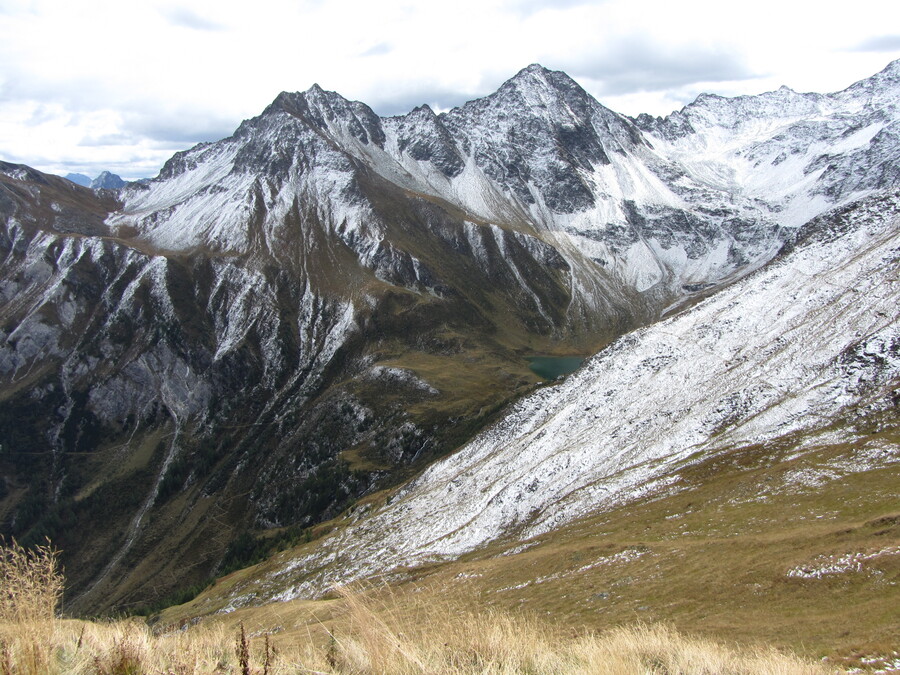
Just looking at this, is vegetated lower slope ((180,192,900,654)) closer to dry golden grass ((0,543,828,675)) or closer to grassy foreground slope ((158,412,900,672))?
grassy foreground slope ((158,412,900,672))

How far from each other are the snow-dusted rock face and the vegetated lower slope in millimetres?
292

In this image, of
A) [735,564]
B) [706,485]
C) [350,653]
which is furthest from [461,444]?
[350,653]

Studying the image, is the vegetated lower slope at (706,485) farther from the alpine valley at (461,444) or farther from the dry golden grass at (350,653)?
the dry golden grass at (350,653)

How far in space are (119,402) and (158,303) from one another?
40087 mm

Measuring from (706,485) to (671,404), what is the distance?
Result: 60.8ft

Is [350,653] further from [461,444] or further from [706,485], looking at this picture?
[461,444]

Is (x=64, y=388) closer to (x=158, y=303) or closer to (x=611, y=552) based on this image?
(x=158, y=303)

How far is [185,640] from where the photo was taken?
32.8 ft

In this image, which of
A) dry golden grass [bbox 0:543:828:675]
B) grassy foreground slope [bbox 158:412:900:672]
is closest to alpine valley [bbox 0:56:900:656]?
grassy foreground slope [bbox 158:412:900:672]

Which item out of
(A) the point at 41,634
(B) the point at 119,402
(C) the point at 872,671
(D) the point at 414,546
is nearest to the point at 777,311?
(D) the point at 414,546

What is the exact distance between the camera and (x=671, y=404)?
68625 millimetres

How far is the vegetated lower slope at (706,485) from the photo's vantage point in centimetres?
2891

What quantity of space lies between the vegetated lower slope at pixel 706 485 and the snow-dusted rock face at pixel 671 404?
0.96 ft

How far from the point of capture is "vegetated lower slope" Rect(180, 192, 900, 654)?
94.8 ft
